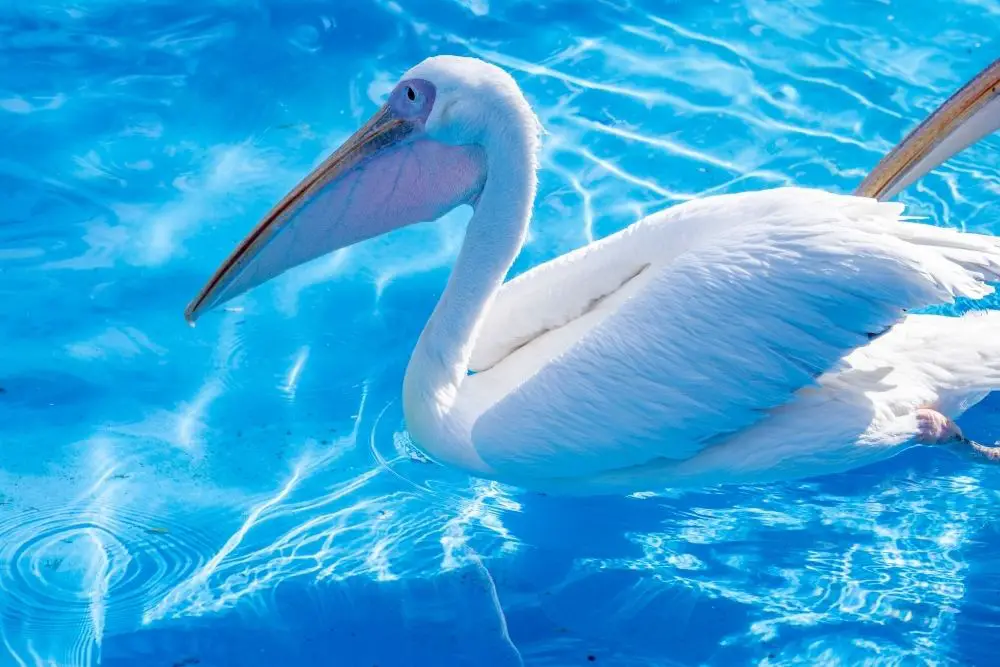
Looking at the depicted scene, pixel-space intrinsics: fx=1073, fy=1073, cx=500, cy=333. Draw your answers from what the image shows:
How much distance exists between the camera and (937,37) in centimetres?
521

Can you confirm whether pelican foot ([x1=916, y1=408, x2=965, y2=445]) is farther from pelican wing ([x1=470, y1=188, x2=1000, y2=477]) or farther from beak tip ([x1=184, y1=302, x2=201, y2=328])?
beak tip ([x1=184, y1=302, x2=201, y2=328])

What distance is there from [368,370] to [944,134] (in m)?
1.95

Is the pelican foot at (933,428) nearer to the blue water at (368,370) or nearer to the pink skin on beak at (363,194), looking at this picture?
the blue water at (368,370)

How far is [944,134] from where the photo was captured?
10.2 ft

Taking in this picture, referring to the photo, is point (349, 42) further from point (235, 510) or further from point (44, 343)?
point (235, 510)

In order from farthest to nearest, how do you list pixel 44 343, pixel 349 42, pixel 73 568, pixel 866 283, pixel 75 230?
pixel 349 42 < pixel 75 230 < pixel 44 343 < pixel 73 568 < pixel 866 283

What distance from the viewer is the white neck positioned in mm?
2834

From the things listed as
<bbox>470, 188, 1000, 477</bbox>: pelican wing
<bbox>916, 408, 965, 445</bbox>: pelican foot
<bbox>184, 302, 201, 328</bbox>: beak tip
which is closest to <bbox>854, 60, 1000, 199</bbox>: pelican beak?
<bbox>470, 188, 1000, 477</bbox>: pelican wing

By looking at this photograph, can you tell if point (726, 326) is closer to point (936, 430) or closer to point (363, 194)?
point (936, 430)

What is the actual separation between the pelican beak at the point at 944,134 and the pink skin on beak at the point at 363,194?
4.09 feet

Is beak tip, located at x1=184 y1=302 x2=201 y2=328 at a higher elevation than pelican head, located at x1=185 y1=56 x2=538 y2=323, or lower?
lower

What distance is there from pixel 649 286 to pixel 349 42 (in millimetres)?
2846

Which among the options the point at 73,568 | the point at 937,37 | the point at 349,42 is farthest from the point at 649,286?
the point at 937,37

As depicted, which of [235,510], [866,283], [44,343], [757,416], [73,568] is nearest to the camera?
[866,283]
